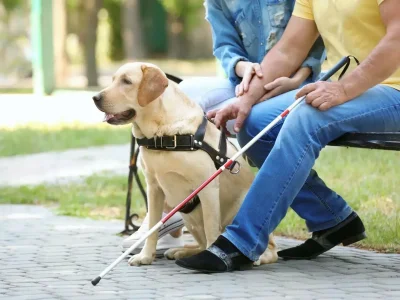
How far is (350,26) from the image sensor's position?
4.86 m

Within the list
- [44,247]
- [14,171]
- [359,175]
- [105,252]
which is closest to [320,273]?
[105,252]

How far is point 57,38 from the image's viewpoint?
928 inches

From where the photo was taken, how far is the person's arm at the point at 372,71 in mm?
4609

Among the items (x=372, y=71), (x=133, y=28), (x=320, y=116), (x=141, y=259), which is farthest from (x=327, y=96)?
(x=133, y=28)

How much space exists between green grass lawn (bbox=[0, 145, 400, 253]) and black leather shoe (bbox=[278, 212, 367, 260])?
0.39m

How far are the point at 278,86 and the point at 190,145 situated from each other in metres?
0.67

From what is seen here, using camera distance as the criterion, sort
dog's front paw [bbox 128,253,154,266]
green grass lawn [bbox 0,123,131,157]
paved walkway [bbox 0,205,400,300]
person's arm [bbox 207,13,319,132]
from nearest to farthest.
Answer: paved walkway [bbox 0,205,400,300]
dog's front paw [bbox 128,253,154,266]
person's arm [bbox 207,13,319,132]
green grass lawn [bbox 0,123,131,157]

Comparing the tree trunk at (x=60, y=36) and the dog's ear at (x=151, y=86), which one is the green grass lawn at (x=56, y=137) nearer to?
the dog's ear at (x=151, y=86)

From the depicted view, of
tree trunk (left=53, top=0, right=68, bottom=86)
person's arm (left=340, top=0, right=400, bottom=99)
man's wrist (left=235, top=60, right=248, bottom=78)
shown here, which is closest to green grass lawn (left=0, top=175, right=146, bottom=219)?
man's wrist (left=235, top=60, right=248, bottom=78)

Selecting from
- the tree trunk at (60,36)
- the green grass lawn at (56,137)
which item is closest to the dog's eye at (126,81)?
the green grass lawn at (56,137)

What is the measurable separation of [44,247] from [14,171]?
391 centimetres

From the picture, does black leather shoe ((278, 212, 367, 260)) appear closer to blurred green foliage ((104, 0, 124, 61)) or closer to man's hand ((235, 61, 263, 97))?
man's hand ((235, 61, 263, 97))

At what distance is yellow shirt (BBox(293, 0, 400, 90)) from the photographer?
479 cm

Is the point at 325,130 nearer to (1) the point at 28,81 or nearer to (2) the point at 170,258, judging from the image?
(2) the point at 170,258
